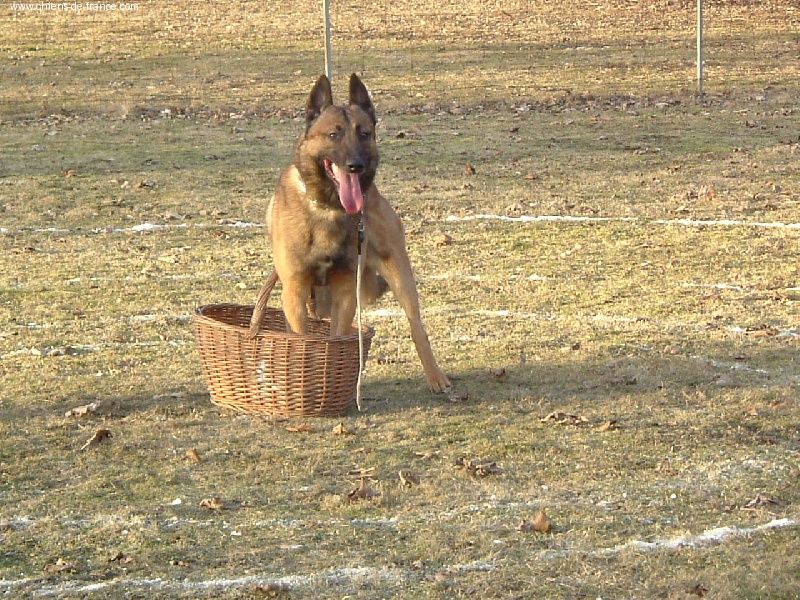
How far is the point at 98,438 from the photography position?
20.6 ft

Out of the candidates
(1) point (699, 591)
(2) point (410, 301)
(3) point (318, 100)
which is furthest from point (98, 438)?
(1) point (699, 591)

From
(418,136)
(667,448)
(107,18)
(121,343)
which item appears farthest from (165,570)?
(107,18)

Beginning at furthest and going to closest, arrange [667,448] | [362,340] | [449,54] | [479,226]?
[449,54] < [479,226] < [362,340] < [667,448]

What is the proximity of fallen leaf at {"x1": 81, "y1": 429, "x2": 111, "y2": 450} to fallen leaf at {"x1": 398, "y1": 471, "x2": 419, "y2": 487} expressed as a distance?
4.78ft

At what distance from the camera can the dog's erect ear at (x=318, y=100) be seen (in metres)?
6.70

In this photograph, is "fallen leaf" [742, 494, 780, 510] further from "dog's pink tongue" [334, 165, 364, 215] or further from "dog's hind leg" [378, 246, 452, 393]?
"dog's pink tongue" [334, 165, 364, 215]

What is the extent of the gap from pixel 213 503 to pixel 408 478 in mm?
836

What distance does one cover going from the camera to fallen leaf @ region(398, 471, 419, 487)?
571 cm

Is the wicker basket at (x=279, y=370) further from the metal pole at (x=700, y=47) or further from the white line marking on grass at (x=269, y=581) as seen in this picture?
the metal pole at (x=700, y=47)

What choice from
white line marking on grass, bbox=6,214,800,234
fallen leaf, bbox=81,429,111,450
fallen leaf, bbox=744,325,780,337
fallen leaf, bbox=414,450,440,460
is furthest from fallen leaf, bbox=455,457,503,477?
white line marking on grass, bbox=6,214,800,234

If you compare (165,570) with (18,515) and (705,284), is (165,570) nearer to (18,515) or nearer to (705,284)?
(18,515)

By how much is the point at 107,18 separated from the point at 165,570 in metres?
23.4

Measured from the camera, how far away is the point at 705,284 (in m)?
9.44

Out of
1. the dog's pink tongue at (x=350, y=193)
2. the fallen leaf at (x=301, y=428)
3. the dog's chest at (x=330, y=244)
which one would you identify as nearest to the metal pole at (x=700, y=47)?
the dog's chest at (x=330, y=244)
